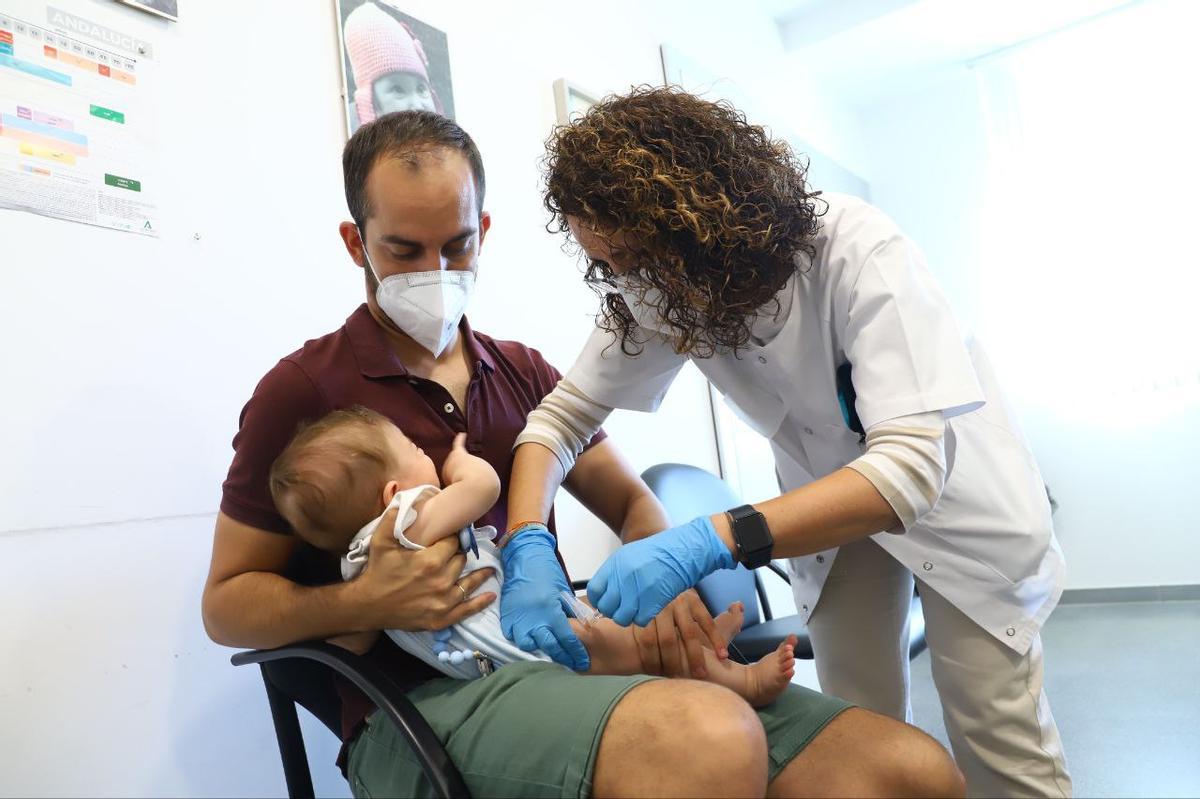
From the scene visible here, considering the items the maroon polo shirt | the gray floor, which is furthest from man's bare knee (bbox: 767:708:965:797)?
the gray floor

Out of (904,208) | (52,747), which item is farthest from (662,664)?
(904,208)

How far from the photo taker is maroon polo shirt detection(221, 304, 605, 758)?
3.82ft

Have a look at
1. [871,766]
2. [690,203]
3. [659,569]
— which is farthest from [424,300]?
[871,766]

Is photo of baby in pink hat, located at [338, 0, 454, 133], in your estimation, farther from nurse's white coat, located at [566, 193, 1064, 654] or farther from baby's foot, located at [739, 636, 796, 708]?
baby's foot, located at [739, 636, 796, 708]

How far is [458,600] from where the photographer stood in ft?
3.61

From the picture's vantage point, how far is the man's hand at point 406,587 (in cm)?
106

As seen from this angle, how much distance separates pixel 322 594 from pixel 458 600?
179 millimetres

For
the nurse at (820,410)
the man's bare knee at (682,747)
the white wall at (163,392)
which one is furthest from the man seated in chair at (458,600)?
the white wall at (163,392)

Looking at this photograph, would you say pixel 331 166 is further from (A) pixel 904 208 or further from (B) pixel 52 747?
(A) pixel 904 208

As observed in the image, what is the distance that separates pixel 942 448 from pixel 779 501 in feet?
0.74

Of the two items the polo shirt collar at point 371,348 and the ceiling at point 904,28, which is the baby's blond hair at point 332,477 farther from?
the ceiling at point 904,28

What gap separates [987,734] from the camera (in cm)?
125

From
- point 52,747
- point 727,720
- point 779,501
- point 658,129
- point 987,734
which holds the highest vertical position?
point 658,129

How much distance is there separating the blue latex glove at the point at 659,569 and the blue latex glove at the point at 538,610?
0.21ft
